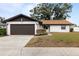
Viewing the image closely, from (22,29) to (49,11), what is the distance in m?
4.60

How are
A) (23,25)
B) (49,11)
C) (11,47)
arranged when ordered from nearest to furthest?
(11,47) → (23,25) → (49,11)

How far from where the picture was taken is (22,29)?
27.8 metres

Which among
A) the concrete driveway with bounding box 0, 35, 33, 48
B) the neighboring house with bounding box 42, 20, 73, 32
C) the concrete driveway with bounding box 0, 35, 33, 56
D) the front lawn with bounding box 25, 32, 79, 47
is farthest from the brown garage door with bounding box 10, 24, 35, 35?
the concrete driveway with bounding box 0, 35, 33, 56

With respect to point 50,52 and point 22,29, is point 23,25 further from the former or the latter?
point 50,52

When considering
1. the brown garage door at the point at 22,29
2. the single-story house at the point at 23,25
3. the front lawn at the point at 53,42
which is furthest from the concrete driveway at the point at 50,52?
the single-story house at the point at 23,25

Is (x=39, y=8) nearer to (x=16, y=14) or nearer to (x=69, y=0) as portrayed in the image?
(x=16, y=14)

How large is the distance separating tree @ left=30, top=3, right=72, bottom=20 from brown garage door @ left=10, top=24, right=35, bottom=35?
7.58 ft

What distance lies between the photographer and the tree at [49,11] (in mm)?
29397

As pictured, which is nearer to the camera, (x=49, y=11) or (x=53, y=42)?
(x=53, y=42)

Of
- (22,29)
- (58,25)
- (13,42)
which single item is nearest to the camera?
(13,42)

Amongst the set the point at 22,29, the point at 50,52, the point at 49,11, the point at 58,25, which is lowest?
the point at 50,52

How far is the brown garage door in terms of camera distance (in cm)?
2738

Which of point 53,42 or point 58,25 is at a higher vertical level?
point 58,25

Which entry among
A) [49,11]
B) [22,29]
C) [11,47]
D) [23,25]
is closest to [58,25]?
[49,11]
